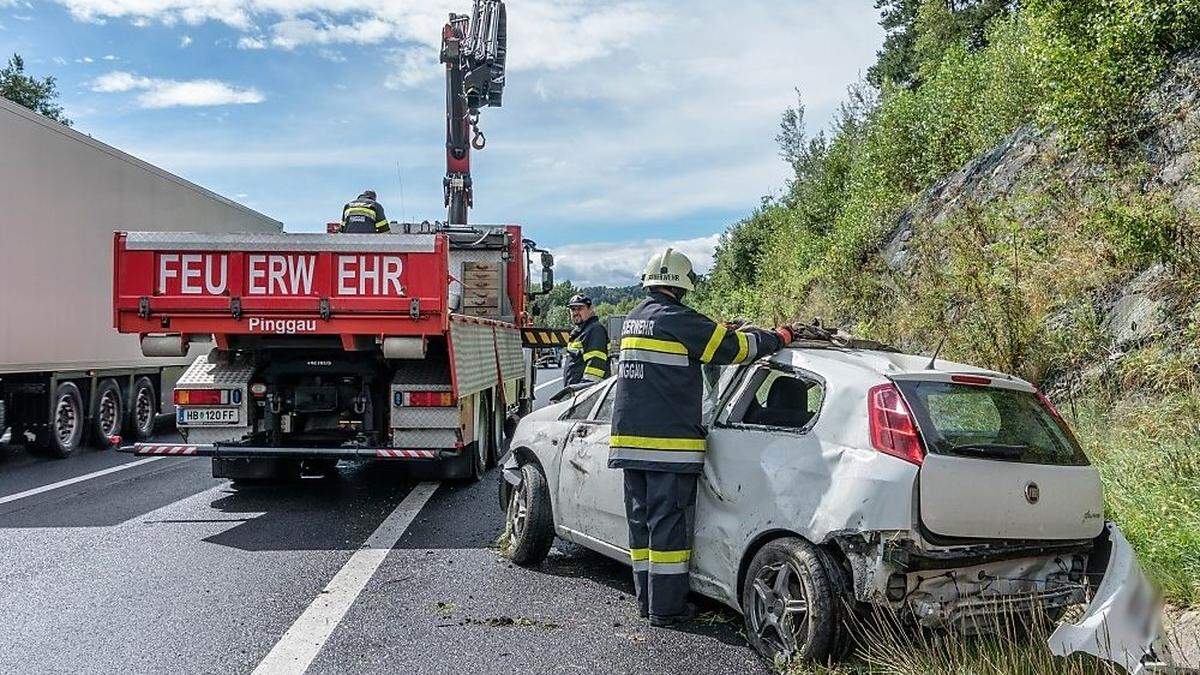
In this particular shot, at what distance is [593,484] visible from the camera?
5.43 meters

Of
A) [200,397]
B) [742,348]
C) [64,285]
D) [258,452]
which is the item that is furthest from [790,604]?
[64,285]

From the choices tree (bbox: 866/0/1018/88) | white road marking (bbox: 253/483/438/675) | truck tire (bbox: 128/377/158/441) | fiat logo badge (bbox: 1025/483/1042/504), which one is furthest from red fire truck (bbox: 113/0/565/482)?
tree (bbox: 866/0/1018/88)

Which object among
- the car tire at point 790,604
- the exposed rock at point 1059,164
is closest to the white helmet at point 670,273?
the car tire at point 790,604

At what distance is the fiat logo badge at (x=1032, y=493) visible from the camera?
3934 millimetres

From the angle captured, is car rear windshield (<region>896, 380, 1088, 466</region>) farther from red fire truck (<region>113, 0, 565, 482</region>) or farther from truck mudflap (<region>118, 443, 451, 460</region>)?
truck mudflap (<region>118, 443, 451, 460</region>)

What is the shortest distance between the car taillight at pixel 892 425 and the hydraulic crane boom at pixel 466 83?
36.7 ft

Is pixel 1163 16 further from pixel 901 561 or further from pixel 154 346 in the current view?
pixel 154 346

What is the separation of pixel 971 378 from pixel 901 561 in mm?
985

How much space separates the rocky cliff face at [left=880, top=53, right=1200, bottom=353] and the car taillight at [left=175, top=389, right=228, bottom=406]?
25.0 feet

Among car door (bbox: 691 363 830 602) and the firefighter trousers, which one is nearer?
car door (bbox: 691 363 830 602)

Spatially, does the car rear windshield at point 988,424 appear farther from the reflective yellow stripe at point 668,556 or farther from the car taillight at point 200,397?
the car taillight at point 200,397

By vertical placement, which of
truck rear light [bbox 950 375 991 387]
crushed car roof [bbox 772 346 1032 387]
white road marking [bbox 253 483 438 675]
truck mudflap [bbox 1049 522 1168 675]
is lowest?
white road marking [bbox 253 483 438 675]

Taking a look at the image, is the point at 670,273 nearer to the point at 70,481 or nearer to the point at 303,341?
the point at 303,341

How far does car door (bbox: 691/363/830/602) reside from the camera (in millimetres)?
→ 4137
